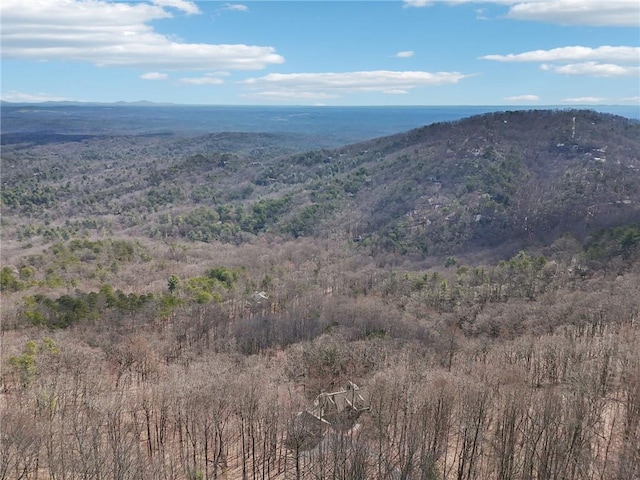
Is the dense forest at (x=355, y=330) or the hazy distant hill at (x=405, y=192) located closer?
the dense forest at (x=355, y=330)

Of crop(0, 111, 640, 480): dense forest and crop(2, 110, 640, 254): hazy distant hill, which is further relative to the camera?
crop(2, 110, 640, 254): hazy distant hill

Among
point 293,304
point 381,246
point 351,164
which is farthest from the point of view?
point 351,164

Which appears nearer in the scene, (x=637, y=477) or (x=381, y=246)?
(x=637, y=477)

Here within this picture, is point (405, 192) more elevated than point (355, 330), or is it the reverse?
point (405, 192)

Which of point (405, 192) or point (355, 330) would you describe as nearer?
point (355, 330)

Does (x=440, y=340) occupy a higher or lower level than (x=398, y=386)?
lower

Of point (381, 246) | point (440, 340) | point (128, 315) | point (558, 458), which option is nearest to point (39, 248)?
point (128, 315)

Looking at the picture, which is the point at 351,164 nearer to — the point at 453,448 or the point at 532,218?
the point at 532,218

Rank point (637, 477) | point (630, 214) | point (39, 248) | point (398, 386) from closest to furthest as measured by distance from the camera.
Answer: point (637, 477), point (398, 386), point (630, 214), point (39, 248)
